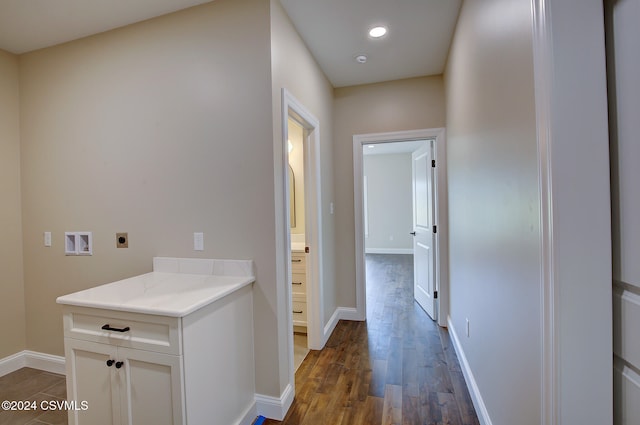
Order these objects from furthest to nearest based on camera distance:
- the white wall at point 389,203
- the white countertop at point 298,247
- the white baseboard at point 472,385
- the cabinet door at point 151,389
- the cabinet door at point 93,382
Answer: the white wall at point 389,203 → the white countertop at point 298,247 → the white baseboard at point 472,385 → the cabinet door at point 93,382 → the cabinet door at point 151,389

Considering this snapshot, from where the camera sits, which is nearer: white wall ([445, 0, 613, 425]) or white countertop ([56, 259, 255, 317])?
white wall ([445, 0, 613, 425])

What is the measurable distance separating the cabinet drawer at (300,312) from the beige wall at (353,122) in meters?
0.51

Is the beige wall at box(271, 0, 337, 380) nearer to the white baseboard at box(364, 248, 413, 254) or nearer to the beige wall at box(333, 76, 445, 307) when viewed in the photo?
the beige wall at box(333, 76, 445, 307)

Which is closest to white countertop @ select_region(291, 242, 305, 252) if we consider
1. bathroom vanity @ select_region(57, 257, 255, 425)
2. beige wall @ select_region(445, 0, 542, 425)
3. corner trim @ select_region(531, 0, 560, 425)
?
bathroom vanity @ select_region(57, 257, 255, 425)

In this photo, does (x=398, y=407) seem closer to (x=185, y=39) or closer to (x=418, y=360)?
(x=418, y=360)

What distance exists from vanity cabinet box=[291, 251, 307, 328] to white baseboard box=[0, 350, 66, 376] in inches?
79.1

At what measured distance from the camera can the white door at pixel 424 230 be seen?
327 centimetres

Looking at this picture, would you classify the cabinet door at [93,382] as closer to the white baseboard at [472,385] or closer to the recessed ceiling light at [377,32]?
the white baseboard at [472,385]

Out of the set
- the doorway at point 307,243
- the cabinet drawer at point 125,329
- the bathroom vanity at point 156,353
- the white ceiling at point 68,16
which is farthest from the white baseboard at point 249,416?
the white ceiling at point 68,16

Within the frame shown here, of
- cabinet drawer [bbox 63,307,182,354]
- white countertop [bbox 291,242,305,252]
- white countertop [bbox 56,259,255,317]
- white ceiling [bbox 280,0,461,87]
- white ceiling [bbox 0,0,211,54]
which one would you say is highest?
white ceiling [bbox 280,0,461,87]

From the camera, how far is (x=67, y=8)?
6.22 feet

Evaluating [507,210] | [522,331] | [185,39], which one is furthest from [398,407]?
[185,39]

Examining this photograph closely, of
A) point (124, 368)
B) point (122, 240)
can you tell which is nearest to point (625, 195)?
point (124, 368)

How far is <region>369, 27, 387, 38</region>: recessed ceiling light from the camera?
89.4 inches
